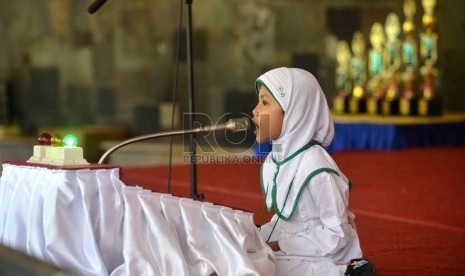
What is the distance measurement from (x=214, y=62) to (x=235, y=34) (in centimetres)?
40

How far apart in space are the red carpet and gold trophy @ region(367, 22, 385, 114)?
79 cm

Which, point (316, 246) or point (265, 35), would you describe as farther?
point (265, 35)

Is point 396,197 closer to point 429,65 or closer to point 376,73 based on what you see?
point 429,65

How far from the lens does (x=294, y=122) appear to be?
2.73 metres

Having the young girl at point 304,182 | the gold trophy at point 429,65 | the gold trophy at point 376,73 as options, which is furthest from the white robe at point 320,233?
the gold trophy at point 376,73

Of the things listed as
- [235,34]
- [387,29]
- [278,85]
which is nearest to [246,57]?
[235,34]

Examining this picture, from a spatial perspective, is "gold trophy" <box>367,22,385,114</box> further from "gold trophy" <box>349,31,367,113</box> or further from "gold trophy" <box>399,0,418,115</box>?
"gold trophy" <box>399,0,418,115</box>

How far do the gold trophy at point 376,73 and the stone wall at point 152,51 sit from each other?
69cm

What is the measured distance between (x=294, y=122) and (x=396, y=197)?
3.07 meters

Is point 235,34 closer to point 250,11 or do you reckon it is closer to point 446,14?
point 250,11

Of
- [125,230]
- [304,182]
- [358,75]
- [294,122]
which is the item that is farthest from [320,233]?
[358,75]

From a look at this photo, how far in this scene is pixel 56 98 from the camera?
11.6 meters

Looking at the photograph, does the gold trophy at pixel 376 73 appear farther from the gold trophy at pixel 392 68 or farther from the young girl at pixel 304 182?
the young girl at pixel 304 182

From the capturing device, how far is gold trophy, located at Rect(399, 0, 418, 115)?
8.41 m
